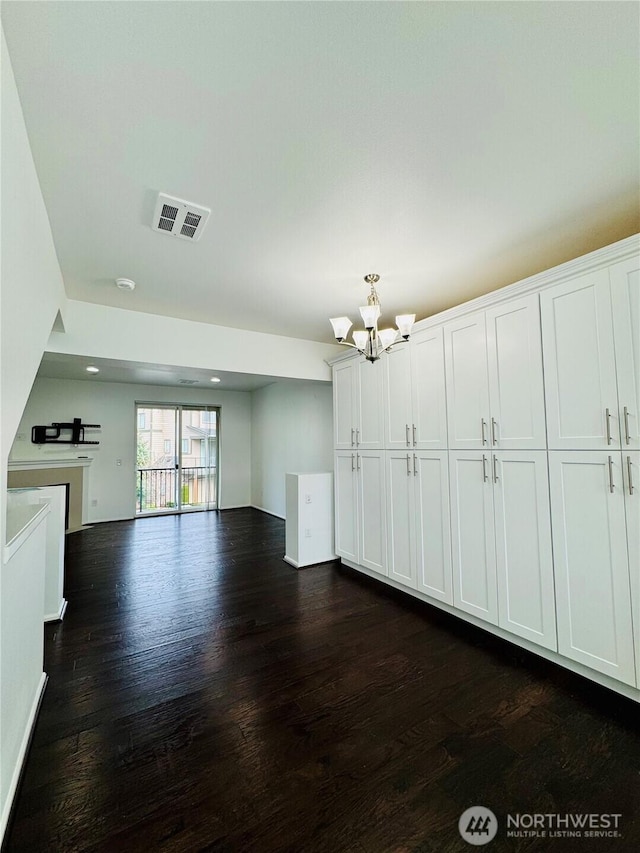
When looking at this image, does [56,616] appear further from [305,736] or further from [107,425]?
[107,425]

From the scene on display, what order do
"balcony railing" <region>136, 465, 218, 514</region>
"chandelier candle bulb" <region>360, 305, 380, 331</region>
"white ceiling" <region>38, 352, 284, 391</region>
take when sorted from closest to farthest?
1. "chandelier candle bulb" <region>360, 305, 380, 331</region>
2. "white ceiling" <region>38, 352, 284, 391</region>
3. "balcony railing" <region>136, 465, 218, 514</region>

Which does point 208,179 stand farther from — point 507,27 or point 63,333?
point 63,333

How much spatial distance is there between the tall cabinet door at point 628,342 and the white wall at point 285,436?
3405mm

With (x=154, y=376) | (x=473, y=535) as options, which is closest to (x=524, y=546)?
(x=473, y=535)

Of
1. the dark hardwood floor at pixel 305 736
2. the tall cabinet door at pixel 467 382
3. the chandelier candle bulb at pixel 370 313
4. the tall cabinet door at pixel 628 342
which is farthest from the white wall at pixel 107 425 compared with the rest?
the tall cabinet door at pixel 628 342

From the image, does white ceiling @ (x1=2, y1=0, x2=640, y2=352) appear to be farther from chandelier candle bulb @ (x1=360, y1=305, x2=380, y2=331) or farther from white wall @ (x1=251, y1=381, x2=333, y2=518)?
white wall @ (x1=251, y1=381, x2=333, y2=518)

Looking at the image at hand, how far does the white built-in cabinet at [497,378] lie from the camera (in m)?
2.28

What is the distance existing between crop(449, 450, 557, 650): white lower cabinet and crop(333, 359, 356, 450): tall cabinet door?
4.39ft

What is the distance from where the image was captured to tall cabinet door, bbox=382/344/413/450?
3176 mm

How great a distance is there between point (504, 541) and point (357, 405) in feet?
6.25

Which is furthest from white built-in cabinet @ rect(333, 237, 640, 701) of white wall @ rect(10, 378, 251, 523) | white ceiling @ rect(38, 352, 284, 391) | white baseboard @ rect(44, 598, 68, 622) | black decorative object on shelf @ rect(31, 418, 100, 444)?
black decorative object on shelf @ rect(31, 418, 100, 444)

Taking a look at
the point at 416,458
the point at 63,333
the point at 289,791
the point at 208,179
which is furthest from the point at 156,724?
the point at 63,333

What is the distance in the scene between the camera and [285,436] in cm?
654

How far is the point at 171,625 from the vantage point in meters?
2.77
